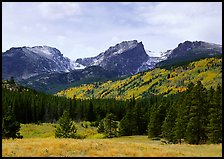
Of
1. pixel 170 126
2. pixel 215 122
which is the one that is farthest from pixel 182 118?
pixel 215 122

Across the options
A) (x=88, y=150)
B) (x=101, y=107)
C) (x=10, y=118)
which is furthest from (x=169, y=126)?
(x=101, y=107)

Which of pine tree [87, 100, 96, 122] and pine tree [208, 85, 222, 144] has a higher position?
pine tree [208, 85, 222, 144]

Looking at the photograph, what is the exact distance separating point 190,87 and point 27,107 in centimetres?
8750

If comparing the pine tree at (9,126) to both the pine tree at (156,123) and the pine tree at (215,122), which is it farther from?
the pine tree at (215,122)

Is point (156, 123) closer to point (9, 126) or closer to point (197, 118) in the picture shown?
point (197, 118)

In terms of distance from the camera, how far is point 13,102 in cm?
12356

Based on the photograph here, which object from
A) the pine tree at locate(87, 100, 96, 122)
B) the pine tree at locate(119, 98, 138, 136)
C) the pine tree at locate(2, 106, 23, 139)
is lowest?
the pine tree at locate(87, 100, 96, 122)

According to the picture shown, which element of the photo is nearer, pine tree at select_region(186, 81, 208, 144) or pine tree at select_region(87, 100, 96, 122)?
pine tree at select_region(186, 81, 208, 144)

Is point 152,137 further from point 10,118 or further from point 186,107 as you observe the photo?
point 10,118

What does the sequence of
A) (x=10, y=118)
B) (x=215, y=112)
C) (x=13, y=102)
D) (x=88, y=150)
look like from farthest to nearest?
(x=13, y=102) → (x=10, y=118) → (x=215, y=112) → (x=88, y=150)

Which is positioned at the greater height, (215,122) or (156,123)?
(215,122)

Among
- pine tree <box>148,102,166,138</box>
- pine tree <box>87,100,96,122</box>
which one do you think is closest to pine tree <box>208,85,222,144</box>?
pine tree <box>148,102,166,138</box>

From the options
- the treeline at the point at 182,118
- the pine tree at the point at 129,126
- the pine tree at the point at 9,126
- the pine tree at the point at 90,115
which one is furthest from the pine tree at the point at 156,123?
the pine tree at the point at 90,115

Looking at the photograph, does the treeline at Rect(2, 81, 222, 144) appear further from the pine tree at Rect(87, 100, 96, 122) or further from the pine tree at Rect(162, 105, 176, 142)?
the pine tree at Rect(87, 100, 96, 122)
